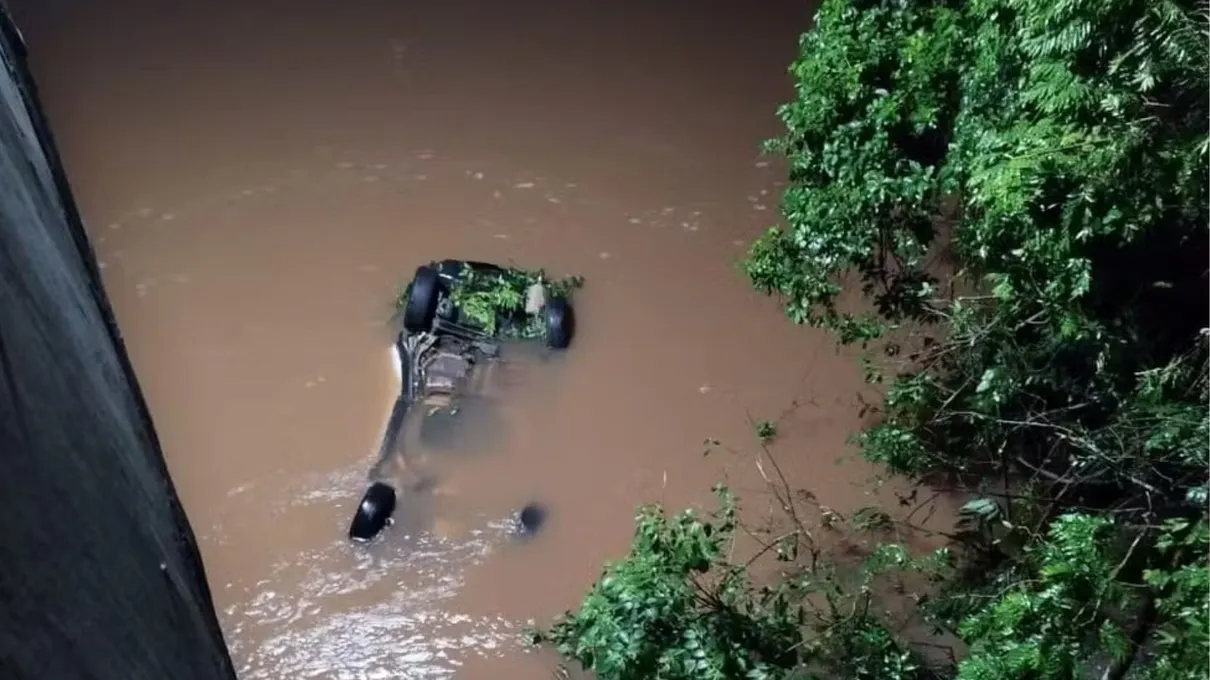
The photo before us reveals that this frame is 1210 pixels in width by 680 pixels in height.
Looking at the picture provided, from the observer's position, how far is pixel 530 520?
12.3 feet

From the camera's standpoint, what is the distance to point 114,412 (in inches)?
69.9

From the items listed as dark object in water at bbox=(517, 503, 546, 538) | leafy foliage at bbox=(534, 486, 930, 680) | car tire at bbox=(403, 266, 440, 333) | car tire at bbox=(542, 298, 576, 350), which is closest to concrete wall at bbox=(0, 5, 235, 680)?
leafy foliage at bbox=(534, 486, 930, 680)

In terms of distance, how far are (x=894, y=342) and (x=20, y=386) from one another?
118 inches

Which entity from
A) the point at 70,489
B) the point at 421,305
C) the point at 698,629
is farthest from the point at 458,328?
the point at 70,489

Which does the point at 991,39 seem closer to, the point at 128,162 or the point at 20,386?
the point at 20,386

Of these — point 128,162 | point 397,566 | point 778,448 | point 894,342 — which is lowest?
point 397,566

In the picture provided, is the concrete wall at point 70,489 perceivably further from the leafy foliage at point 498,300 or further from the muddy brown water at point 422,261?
the leafy foliage at point 498,300

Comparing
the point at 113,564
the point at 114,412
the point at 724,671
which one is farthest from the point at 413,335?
the point at 113,564

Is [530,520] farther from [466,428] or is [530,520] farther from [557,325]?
[557,325]

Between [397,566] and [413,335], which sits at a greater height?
[413,335]

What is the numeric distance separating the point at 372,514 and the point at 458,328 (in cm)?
89

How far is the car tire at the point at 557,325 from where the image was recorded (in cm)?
423

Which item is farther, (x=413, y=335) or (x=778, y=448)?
(x=413, y=335)

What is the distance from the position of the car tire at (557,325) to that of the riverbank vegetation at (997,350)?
45.7 inches
